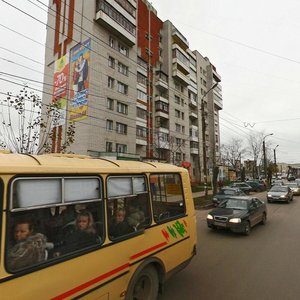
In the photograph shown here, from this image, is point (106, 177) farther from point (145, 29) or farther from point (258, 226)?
point (145, 29)

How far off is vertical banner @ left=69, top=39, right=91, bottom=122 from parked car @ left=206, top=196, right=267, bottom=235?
21464 mm

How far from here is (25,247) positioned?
8.73ft

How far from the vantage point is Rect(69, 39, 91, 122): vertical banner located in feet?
95.2

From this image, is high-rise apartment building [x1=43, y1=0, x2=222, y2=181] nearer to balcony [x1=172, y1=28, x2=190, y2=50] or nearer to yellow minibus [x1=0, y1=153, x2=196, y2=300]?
balcony [x1=172, y1=28, x2=190, y2=50]

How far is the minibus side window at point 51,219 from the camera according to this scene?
257cm

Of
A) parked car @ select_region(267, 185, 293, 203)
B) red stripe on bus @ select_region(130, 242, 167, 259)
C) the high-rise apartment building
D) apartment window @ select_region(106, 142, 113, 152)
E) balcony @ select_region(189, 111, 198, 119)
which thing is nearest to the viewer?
red stripe on bus @ select_region(130, 242, 167, 259)

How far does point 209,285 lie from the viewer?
5238mm

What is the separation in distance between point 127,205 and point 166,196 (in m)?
1.23

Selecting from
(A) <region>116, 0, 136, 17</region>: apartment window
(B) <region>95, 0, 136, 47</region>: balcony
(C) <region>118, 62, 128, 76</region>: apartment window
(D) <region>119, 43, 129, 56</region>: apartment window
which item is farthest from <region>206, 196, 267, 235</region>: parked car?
(A) <region>116, 0, 136, 17</region>: apartment window

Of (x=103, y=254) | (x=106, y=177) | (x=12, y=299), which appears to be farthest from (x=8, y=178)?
(x=103, y=254)

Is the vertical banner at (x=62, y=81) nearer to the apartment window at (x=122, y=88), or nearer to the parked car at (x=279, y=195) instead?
the apartment window at (x=122, y=88)

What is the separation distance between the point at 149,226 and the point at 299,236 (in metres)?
7.83

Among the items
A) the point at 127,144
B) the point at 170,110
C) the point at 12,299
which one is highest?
the point at 170,110

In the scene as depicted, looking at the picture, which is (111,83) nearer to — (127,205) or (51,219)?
(127,205)
